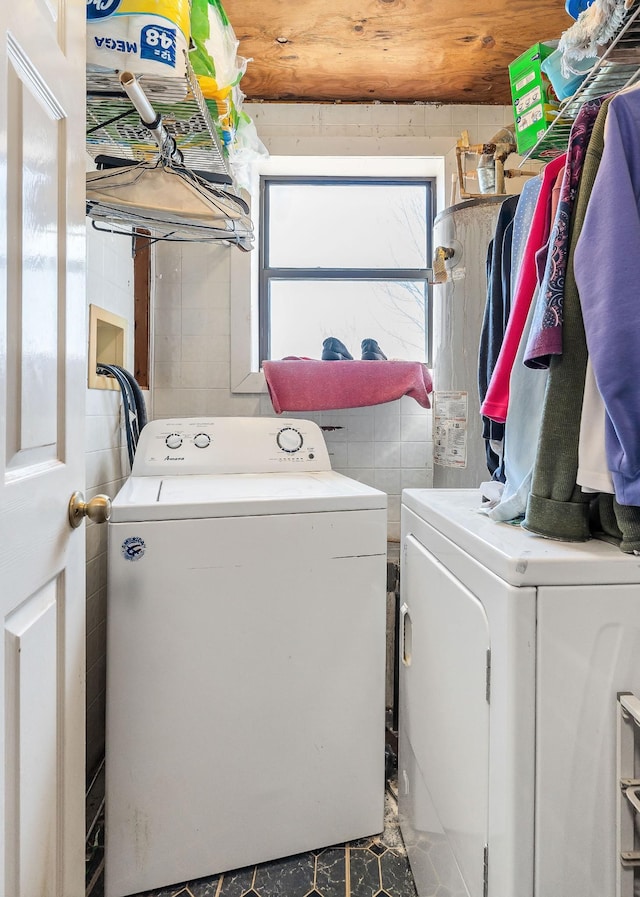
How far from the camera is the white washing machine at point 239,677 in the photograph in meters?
1.20

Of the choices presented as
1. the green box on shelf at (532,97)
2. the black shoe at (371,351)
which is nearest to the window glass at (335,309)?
the black shoe at (371,351)

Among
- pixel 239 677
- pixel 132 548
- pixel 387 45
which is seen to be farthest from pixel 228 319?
pixel 239 677

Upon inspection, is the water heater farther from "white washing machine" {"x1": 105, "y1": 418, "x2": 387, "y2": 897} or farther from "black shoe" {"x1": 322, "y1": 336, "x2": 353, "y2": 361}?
"white washing machine" {"x1": 105, "y1": 418, "x2": 387, "y2": 897}

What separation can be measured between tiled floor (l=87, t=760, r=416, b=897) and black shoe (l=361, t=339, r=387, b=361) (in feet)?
5.32

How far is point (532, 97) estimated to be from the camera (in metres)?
1.51

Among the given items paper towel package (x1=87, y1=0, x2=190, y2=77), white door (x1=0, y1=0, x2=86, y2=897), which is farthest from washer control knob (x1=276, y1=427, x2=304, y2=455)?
paper towel package (x1=87, y1=0, x2=190, y2=77)

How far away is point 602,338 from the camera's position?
0.76 metres

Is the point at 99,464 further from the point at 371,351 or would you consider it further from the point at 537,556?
the point at 537,556

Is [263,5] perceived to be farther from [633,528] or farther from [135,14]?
[633,528]

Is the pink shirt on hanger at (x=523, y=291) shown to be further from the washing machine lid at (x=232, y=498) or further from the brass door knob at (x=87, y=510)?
the brass door knob at (x=87, y=510)

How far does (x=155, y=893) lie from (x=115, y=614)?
0.68m

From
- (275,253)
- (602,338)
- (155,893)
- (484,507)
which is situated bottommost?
(155,893)

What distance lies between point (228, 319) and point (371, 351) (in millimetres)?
623

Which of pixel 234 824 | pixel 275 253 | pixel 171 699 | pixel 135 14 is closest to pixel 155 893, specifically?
pixel 234 824
